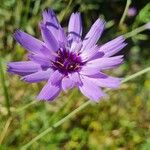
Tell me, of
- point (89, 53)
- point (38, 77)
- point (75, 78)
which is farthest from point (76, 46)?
point (38, 77)

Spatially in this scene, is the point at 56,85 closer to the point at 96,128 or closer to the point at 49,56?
the point at 49,56

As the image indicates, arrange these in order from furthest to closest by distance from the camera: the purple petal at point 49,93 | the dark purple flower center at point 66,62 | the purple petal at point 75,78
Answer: the dark purple flower center at point 66,62 < the purple petal at point 75,78 < the purple petal at point 49,93

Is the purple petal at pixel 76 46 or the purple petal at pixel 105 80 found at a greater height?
the purple petal at pixel 76 46

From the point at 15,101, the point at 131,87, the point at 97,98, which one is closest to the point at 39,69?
the point at 97,98

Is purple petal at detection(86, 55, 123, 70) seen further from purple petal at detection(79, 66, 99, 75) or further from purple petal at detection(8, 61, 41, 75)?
purple petal at detection(8, 61, 41, 75)

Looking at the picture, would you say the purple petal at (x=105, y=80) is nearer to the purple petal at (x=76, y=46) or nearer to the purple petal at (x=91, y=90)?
the purple petal at (x=91, y=90)

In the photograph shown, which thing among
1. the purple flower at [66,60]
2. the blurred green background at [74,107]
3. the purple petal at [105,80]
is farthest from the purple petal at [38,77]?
the blurred green background at [74,107]

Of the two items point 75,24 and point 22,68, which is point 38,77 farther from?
point 75,24
